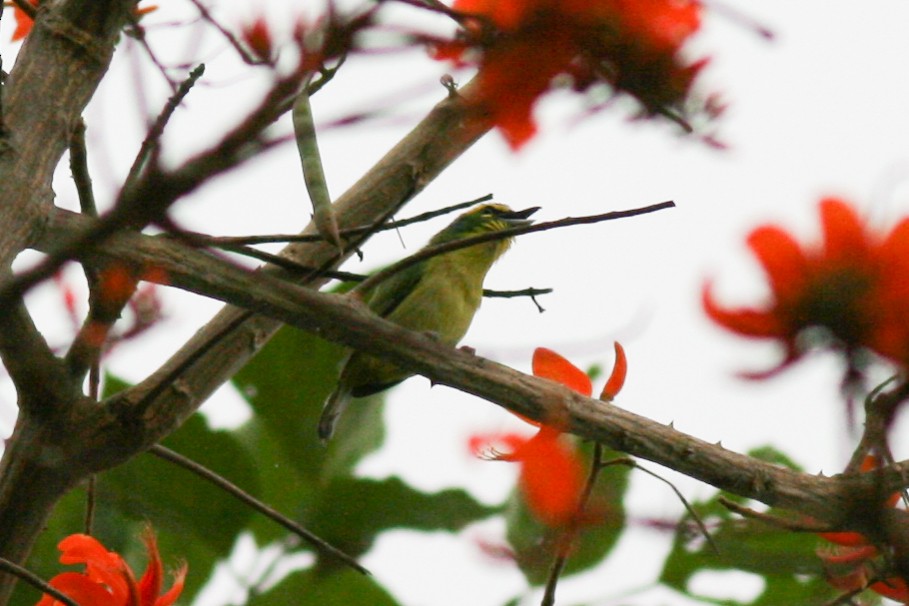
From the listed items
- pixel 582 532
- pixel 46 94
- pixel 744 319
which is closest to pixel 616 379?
pixel 582 532

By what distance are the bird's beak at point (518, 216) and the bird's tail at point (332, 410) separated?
0.89 meters

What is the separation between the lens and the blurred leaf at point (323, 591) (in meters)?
3.30

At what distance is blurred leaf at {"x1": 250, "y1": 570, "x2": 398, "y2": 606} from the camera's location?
330 cm

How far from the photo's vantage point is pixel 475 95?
928 mm

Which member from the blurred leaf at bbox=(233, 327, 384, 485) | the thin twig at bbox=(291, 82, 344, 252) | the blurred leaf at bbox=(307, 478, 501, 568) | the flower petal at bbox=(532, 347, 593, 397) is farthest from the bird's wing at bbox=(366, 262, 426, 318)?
the thin twig at bbox=(291, 82, 344, 252)

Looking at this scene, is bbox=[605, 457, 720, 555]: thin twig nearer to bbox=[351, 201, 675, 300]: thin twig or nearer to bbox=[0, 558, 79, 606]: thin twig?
bbox=[351, 201, 675, 300]: thin twig

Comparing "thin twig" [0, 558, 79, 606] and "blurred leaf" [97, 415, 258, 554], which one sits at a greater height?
"blurred leaf" [97, 415, 258, 554]

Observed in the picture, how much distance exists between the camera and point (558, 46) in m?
0.83

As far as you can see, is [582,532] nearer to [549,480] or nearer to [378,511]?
[549,480]

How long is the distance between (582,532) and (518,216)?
124 inches

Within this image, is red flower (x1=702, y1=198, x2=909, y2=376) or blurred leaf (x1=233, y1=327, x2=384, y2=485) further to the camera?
blurred leaf (x1=233, y1=327, x2=384, y2=485)

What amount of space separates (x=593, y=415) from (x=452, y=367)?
0.87 ft

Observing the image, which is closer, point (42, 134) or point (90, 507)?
point (42, 134)

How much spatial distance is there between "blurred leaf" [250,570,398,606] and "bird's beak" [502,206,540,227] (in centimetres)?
160
